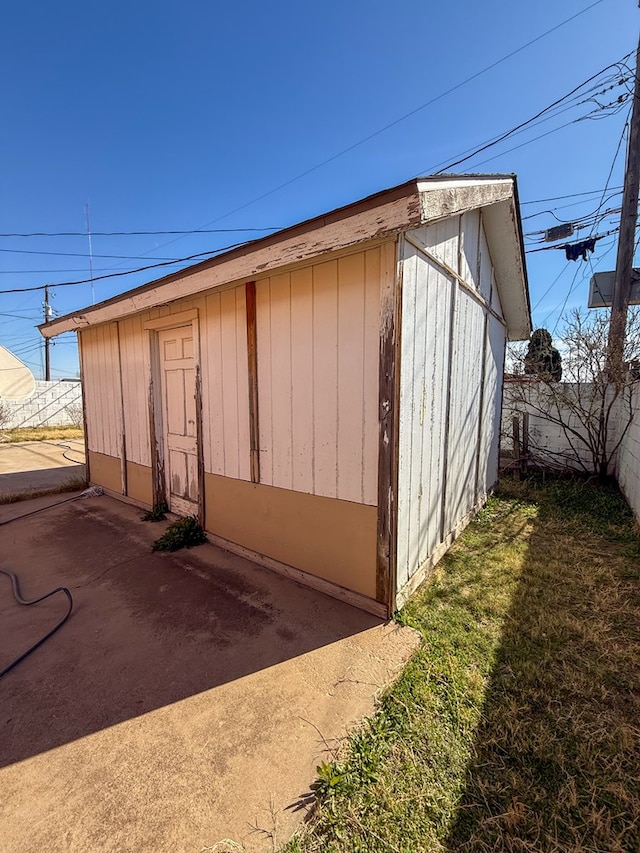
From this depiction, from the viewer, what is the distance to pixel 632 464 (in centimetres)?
459

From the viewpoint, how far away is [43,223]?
830 cm

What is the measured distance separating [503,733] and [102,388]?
595 cm

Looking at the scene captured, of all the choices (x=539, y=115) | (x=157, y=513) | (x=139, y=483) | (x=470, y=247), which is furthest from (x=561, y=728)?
(x=539, y=115)

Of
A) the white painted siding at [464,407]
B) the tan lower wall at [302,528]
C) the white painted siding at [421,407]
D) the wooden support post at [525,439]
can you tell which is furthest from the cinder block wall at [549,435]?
the tan lower wall at [302,528]

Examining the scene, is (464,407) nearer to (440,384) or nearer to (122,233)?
(440,384)

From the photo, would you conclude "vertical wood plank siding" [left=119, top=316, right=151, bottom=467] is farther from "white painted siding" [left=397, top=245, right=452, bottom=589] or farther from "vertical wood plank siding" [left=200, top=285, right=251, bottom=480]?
"white painted siding" [left=397, top=245, right=452, bottom=589]

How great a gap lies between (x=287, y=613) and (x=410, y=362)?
6.49ft

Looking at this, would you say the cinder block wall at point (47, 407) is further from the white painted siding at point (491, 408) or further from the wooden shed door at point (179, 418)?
the white painted siding at point (491, 408)

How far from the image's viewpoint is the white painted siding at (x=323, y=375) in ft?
7.80

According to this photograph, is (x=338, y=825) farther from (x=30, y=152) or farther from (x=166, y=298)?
(x=30, y=152)

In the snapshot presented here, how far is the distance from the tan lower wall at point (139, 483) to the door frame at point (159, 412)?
16 cm

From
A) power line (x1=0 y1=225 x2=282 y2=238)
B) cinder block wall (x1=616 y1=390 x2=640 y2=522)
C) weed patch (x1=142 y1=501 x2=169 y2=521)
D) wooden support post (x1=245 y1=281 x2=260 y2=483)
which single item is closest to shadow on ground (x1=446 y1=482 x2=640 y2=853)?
cinder block wall (x1=616 y1=390 x2=640 y2=522)

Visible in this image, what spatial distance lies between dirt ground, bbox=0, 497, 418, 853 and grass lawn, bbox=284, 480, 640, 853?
0.61 feet

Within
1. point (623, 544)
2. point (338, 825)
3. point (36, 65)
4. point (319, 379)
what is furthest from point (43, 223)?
point (623, 544)
